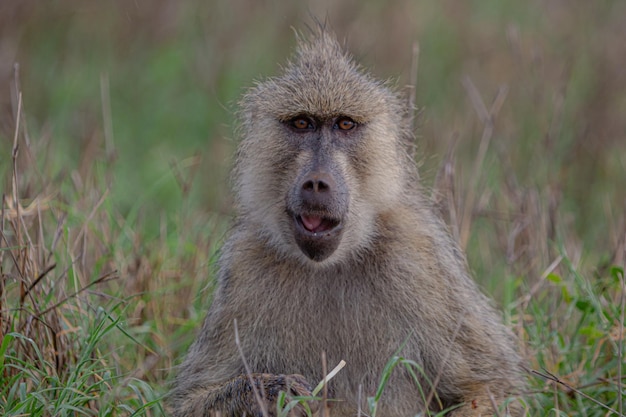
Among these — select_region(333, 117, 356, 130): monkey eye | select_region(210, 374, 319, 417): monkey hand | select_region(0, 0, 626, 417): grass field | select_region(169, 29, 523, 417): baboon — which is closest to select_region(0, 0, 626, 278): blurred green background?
select_region(0, 0, 626, 417): grass field

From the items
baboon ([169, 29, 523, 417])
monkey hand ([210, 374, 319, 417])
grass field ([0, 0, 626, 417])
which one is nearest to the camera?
monkey hand ([210, 374, 319, 417])

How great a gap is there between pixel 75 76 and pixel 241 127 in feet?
14.9

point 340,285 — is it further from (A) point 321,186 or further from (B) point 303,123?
(B) point 303,123

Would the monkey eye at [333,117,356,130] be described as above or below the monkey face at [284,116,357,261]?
above

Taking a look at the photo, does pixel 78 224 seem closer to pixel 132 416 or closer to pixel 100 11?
pixel 132 416

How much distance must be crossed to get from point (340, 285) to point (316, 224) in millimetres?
326

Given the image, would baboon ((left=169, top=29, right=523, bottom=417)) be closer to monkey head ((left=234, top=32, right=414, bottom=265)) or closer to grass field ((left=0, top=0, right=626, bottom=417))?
monkey head ((left=234, top=32, right=414, bottom=265))

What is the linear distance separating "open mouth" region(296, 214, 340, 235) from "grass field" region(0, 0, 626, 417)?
75 cm

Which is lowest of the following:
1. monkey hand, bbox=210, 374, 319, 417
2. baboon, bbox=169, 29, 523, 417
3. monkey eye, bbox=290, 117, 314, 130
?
monkey hand, bbox=210, 374, 319, 417

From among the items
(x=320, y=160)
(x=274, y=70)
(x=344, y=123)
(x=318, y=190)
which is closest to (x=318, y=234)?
(x=318, y=190)

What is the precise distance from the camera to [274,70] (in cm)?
644

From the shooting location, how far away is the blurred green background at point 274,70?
6715mm

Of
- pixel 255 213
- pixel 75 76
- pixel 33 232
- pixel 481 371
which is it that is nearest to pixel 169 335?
pixel 33 232

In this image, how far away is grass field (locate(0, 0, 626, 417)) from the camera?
12.4 feet
